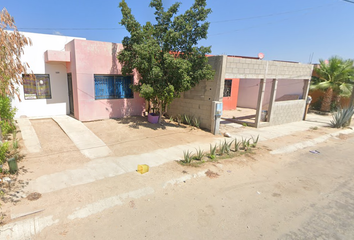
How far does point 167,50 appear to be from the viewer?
29.7 feet

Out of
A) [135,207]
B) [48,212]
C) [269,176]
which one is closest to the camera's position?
[48,212]

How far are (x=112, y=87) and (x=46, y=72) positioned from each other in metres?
3.12

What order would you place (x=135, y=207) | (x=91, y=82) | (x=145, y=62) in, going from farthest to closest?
1. (x=91, y=82)
2. (x=145, y=62)
3. (x=135, y=207)

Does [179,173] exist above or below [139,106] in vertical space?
below

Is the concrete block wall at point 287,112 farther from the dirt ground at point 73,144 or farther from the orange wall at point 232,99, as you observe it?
the dirt ground at point 73,144

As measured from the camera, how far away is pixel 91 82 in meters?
9.64

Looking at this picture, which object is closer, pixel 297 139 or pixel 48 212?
pixel 48 212

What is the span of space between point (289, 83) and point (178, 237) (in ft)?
59.6

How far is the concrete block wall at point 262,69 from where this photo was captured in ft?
31.8

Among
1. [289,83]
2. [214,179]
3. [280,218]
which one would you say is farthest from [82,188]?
[289,83]

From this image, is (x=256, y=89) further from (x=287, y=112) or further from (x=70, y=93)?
(x=70, y=93)

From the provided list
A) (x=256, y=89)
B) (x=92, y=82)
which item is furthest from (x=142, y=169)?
(x=256, y=89)

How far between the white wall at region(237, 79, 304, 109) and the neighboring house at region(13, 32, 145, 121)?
39.3ft

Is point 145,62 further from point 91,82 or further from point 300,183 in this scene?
point 300,183
